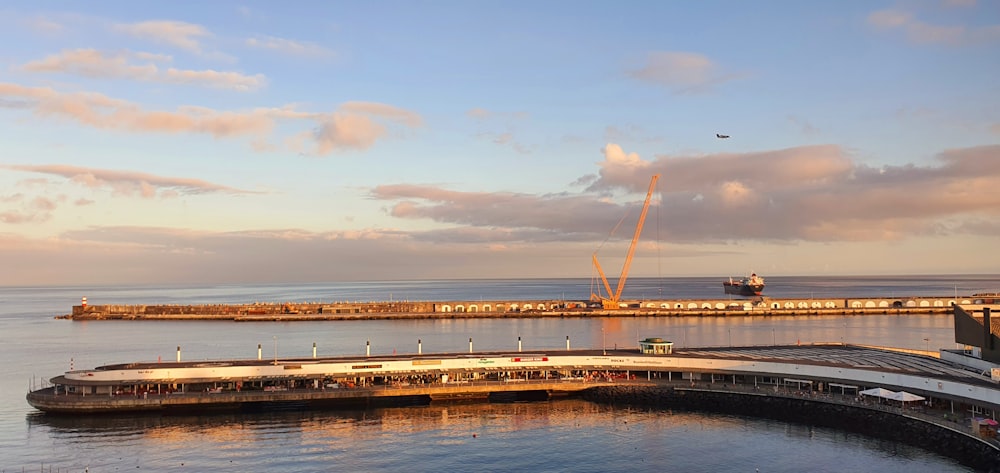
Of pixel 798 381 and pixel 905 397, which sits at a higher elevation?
pixel 905 397

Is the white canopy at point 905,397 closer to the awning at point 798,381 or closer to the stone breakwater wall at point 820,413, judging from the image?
the stone breakwater wall at point 820,413

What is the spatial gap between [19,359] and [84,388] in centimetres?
5331

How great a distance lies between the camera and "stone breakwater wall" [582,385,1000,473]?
52906 mm

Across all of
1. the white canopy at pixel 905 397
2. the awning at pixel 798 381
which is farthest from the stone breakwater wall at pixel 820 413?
the awning at pixel 798 381

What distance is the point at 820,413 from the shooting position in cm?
6656

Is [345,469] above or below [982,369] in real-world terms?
below

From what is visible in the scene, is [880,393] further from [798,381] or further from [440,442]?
[440,442]

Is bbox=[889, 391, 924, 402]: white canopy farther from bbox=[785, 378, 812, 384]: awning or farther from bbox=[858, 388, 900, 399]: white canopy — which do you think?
bbox=[785, 378, 812, 384]: awning

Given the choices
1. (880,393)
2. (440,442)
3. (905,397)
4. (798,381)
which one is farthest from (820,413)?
(440,442)

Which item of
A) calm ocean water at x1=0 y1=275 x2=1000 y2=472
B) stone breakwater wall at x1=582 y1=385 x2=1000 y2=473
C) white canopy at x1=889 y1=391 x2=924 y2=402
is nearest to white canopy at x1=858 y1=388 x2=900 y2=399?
white canopy at x1=889 y1=391 x2=924 y2=402

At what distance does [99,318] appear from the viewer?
197 m

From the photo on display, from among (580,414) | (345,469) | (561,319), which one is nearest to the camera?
(345,469)

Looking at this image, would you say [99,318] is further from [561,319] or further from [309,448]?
[309,448]

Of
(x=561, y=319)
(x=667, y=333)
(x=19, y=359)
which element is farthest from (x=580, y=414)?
(x=561, y=319)
